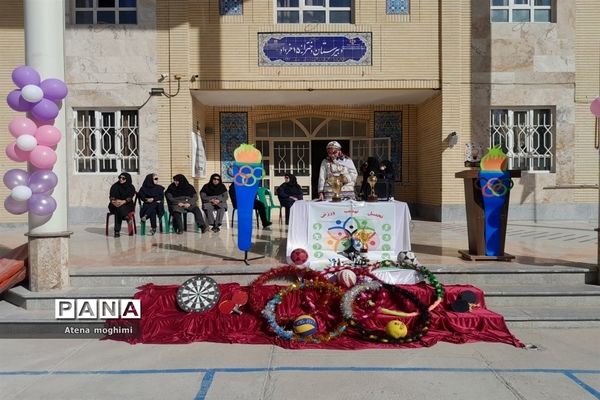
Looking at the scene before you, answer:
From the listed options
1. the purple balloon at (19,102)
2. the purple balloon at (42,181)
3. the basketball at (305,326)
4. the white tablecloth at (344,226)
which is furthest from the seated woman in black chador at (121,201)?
the basketball at (305,326)

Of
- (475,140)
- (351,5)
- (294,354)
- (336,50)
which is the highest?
(351,5)

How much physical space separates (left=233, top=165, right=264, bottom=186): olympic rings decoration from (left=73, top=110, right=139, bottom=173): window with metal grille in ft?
20.8

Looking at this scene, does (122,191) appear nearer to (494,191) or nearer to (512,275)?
(494,191)

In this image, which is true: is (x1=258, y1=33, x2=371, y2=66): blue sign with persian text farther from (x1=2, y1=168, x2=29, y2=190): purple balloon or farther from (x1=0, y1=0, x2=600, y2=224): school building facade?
(x1=2, y1=168, x2=29, y2=190): purple balloon

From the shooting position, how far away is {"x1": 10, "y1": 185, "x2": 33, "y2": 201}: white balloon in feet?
18.2

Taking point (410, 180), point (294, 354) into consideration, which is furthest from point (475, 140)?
point (294, 354)

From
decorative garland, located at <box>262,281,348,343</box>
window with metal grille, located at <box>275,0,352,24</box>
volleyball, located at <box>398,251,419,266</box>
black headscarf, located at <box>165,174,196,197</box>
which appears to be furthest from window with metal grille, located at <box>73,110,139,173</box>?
volleyball, located at <box>398,251,419,266</box>

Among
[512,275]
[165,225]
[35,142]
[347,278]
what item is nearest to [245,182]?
[347,278]

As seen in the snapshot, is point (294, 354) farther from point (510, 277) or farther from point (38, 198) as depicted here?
point (38, 198)

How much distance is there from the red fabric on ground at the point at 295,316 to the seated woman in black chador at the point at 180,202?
479cm

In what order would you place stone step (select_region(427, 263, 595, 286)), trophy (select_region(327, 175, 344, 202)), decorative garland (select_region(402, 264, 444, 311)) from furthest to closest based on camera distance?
trophy (select_region(327, 175, 344, 202)) < stone step (select_region(427, 263, 595, 286)) < decorative garland (select_region(402, 264, 444, 311))

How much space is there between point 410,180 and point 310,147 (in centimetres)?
289

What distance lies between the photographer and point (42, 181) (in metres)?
5.68

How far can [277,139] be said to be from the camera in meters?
14.1
